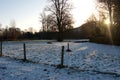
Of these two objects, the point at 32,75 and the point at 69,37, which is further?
the point at 69,37

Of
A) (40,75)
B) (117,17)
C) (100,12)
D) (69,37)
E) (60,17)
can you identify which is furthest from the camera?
(69,37)

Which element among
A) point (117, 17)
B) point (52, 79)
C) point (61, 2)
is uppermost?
point (61, 2)

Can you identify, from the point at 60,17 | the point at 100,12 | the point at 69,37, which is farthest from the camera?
the point at 69,37

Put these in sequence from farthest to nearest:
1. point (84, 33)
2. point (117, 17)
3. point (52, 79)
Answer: point (84, 33)
point (117, 17)
point (52, 79)

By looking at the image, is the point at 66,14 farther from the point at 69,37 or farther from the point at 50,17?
the point at 69,37

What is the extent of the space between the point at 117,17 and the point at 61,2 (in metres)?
26.9

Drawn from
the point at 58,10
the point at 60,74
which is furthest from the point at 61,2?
the point at 60,74

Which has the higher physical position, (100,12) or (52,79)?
(100,12)

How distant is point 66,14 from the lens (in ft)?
209

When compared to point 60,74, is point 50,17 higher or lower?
higher

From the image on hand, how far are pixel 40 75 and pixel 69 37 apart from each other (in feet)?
253

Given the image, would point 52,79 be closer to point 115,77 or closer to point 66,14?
point 115,77

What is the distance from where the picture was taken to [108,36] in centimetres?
4272

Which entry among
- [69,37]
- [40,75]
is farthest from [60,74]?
[69,37]
